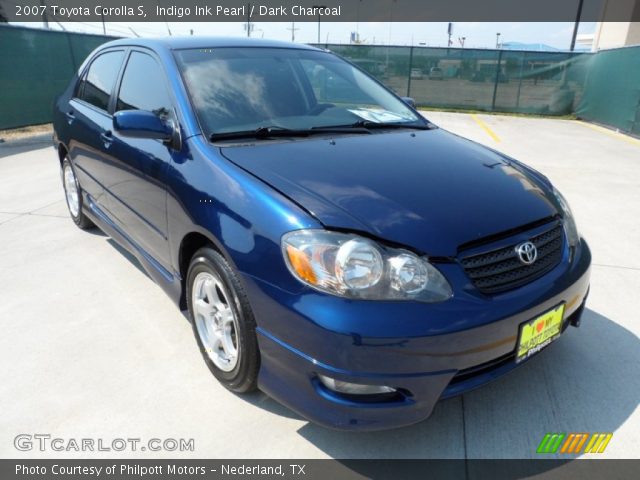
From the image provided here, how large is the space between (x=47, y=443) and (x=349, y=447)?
131cm

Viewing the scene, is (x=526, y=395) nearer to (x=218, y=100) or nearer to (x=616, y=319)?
(x=616, y=319)

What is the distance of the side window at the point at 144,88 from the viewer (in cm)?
277

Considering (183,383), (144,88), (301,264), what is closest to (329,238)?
(301,264)

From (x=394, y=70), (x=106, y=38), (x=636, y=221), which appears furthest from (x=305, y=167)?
(x=394, y=70)

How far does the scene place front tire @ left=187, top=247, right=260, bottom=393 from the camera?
2.05 metres

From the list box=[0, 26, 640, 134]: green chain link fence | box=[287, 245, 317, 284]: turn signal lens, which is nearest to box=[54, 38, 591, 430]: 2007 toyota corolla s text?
box=[287, 245, 317, 284]: turn signal lens

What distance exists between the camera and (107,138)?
3.24 metres

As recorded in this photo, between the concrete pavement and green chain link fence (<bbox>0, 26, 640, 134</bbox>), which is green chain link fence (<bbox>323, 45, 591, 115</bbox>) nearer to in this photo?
green chain link fence (<bbox>0, 26, 640, 134</bbox>)

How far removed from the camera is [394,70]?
1703cm

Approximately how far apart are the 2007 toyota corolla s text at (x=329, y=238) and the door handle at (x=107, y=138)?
0.08 feet

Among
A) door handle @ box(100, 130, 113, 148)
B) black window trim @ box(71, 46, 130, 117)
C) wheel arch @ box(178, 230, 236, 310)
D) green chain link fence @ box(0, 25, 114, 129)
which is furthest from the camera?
green chain link fence @ box(0, 25, 114, 129)

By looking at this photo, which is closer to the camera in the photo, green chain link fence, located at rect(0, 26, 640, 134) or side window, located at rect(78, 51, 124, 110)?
side window, located at rect(78, 51, 124, 110)

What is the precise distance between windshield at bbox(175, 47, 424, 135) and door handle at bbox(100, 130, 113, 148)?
2.55ft

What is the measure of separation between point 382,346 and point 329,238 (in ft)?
1.45
